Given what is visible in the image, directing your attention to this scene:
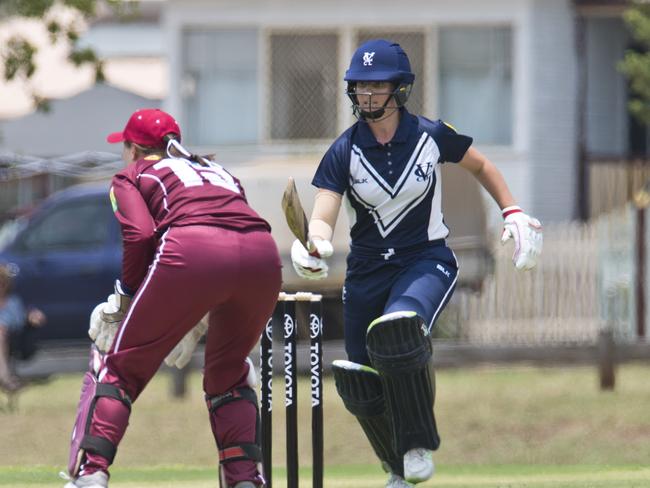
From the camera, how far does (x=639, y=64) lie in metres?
20.9

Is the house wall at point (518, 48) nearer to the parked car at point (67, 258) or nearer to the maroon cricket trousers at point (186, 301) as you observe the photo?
the parked car at point (67, 258)

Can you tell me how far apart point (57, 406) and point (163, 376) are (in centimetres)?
163

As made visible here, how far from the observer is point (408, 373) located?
7.46m

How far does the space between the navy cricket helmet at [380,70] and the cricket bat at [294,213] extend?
825 mm

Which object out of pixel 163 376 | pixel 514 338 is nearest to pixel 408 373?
pixel 163 376

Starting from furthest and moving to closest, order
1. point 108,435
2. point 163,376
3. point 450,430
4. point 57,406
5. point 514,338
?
point 514,338 → point 163,376 → point 57,406 → point 450,430 → point 108,435

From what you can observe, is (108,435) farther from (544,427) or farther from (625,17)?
(625,17)

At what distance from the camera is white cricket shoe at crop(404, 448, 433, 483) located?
24.3 ft

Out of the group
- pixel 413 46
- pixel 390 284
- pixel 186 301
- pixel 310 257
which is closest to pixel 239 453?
pixel 186 301

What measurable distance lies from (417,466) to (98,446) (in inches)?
58.5

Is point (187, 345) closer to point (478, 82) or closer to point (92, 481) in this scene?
point (92, 481)

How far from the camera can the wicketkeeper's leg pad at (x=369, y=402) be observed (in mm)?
7891

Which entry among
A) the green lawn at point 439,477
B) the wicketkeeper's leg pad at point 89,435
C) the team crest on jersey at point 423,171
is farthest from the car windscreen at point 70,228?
the wicketkeeper's leg pad at point 89,435

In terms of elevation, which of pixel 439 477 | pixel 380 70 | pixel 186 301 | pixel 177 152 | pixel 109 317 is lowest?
pixel 439 477
